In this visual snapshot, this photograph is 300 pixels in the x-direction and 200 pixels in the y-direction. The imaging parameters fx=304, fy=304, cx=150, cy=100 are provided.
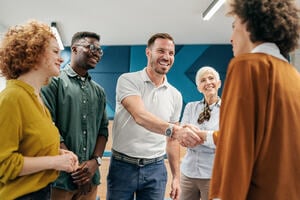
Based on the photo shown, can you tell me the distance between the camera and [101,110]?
2.18 metres

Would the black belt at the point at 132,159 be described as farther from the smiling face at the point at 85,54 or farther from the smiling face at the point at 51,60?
the smiling face at the point at 51,60

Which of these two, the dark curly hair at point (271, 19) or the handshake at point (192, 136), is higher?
the dark curly hair at point (271, 19)

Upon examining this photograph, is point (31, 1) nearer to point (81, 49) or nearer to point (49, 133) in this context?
point (81, 49)

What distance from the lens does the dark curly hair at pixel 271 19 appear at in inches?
44.0

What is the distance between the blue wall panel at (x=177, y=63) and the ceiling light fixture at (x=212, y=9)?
5.26 ft

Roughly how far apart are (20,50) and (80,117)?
2.05 feet

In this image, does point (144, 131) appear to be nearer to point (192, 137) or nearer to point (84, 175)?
point (192, 137)

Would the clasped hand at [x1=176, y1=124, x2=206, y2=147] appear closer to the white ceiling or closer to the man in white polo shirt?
the man in white polo shirt

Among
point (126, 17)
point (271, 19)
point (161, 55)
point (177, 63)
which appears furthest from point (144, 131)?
point (177, 63)

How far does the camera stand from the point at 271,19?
1118 mm

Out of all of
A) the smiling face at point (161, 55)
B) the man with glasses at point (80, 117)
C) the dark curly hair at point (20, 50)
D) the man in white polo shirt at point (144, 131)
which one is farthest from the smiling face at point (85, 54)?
the dark curly hair at point (20, 50)

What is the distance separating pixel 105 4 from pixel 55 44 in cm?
326

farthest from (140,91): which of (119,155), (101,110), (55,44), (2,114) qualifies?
(2,114)

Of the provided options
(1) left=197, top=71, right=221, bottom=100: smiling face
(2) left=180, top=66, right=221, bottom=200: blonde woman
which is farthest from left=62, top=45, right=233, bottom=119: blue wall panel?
(2) left=180, top=66, right=221, bottom=200: blonde woman
